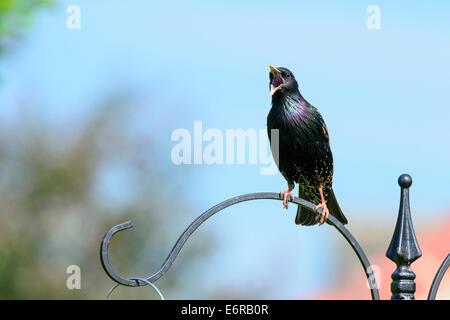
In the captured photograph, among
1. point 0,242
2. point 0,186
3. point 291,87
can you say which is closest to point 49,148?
point 0,186

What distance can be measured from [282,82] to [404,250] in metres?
1.72

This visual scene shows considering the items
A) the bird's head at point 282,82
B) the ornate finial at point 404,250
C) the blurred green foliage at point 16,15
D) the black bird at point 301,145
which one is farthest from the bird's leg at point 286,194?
the blurred green foliage at point 16,15

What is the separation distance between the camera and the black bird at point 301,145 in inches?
158

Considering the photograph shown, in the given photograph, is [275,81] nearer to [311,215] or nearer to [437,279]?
[311,215]

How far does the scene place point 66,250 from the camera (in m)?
10.2

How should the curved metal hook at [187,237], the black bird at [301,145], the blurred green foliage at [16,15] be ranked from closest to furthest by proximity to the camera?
1. the curved metal hook at [187,237]
2. the black bird at [301,145]
3. the blurred green foliage at [16,15]

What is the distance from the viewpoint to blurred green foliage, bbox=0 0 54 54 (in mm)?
7727

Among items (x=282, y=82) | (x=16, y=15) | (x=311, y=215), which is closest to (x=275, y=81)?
(x=282, y=82)

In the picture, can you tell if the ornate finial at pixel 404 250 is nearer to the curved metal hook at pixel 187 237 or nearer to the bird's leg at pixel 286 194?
the curved metal hook at pixel 187 237

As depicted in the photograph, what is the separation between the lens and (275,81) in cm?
427

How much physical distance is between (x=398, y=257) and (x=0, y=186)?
347 inches

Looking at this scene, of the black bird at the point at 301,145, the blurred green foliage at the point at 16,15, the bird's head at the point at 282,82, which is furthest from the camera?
the blurred green foliage at the point at 16,15

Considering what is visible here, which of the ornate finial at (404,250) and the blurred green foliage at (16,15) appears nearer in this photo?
the ornate finial at (404,250)

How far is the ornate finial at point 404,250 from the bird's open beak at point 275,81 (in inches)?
60.4
